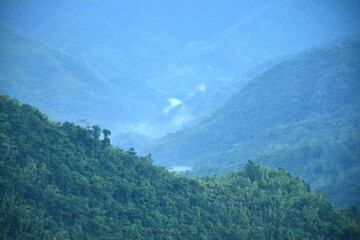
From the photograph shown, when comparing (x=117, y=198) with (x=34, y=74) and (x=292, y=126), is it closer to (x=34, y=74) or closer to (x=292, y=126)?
(x=292, y=126)

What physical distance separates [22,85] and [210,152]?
280ft

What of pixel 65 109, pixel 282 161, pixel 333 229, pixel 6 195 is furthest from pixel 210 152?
pixel 6 195

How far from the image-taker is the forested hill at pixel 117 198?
3061 centimetres

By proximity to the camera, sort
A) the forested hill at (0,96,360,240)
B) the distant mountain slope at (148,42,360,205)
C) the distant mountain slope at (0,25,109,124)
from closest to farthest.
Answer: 1. the forested hill at (0,96,360,240)
2. the distant mountain slope at (148,42,360,205)
3. the distant mountain slope at (0,25,109,124)

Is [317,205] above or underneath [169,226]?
above

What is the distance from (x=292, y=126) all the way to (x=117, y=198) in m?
93.5

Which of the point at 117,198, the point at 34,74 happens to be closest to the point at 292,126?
the point at 117,198

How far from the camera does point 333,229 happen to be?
3731 cm

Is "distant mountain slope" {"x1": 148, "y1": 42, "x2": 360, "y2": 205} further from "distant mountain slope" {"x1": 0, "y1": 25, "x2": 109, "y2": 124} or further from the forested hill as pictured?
"distant mountain slope" {"x1": 0, "y1": 25, "x2": 109, "y2": 124}

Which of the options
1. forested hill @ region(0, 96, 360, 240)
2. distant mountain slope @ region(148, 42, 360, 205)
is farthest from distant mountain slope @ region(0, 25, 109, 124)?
forested hill @ region(0, 96, 360, 240)

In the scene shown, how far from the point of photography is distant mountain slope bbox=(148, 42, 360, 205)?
306 feet

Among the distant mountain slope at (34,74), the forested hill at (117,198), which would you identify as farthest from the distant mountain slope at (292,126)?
the distant mountain slope at (34,74)

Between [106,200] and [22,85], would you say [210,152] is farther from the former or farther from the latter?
[106,200]

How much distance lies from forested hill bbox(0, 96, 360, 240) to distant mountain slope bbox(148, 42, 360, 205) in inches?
1838
